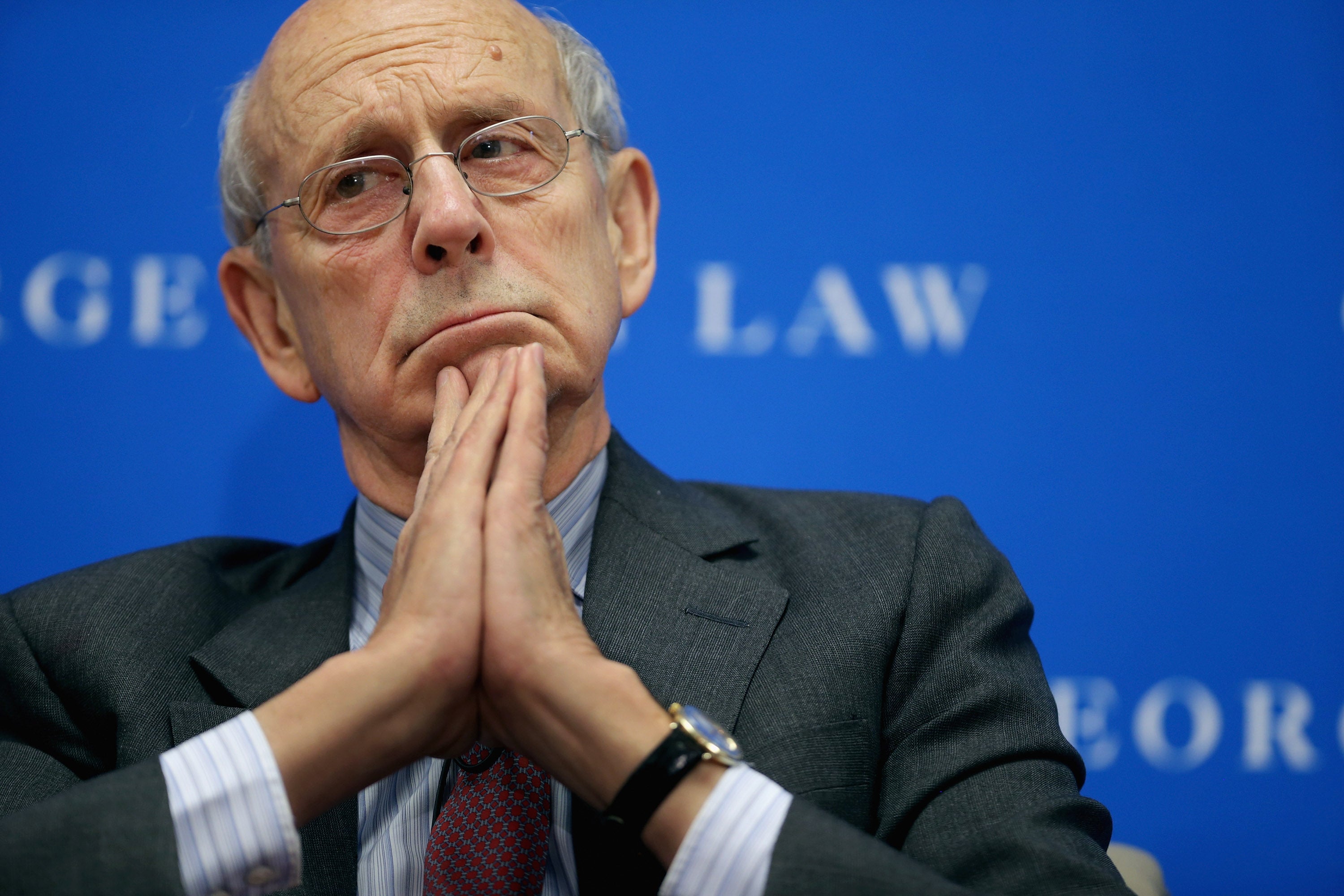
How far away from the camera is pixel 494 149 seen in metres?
1.87

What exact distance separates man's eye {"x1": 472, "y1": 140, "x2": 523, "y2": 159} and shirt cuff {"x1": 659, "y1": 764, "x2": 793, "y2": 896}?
1.13 meters

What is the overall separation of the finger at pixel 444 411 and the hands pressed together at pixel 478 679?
8 cm

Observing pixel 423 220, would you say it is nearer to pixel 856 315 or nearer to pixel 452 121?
pixel 452 121

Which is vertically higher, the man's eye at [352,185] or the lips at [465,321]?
the man's eye at [352,185]

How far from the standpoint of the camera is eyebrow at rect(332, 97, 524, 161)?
5.98 ft

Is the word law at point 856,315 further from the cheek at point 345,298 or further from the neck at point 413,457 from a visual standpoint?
the cheek at point 345,298

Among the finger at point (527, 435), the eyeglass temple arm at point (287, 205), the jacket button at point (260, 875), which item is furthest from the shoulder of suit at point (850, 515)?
the jacket button at point (260, 875)

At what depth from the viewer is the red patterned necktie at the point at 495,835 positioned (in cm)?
151

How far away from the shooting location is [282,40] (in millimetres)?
1988

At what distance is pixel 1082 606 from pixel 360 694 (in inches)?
A: 64.4

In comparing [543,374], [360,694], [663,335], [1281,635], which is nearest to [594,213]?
[543,374]

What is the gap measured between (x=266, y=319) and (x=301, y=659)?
0.71m

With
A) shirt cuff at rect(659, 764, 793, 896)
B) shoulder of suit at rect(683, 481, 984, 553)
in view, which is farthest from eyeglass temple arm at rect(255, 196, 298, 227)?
shirt cuff at rect(659, 764, 793, 896)

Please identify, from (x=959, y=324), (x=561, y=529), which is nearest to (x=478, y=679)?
(x=561, y=529)
